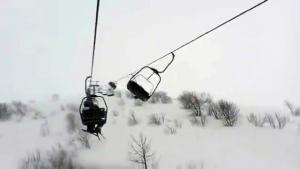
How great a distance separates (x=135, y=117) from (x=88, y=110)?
35.2 m

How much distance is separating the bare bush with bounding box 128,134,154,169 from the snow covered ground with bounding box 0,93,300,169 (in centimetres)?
52

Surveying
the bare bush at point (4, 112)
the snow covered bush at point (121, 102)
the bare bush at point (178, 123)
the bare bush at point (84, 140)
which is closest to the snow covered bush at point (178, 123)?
the bare bush at point (178, 123)

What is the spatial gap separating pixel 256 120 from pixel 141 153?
46.3 ft

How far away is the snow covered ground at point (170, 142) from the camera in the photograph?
99.6ft

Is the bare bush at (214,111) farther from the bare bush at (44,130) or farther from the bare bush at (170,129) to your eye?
the bare bush at (44,130)

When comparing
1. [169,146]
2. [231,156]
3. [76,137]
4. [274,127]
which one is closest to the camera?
[231,156]

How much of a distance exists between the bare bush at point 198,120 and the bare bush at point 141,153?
661 cm

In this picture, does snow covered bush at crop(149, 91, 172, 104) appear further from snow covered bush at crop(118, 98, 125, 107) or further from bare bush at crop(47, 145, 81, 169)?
bare bush at crop(47, 145, 81, 169)

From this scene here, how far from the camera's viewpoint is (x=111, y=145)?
35.6 m

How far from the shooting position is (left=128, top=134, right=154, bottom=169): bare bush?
3169 cm

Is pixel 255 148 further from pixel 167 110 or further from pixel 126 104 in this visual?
pixel 126 104

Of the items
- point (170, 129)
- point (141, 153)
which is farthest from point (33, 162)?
point (170, 129)

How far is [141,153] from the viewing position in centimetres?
3288

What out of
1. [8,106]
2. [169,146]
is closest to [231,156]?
[169,146]
